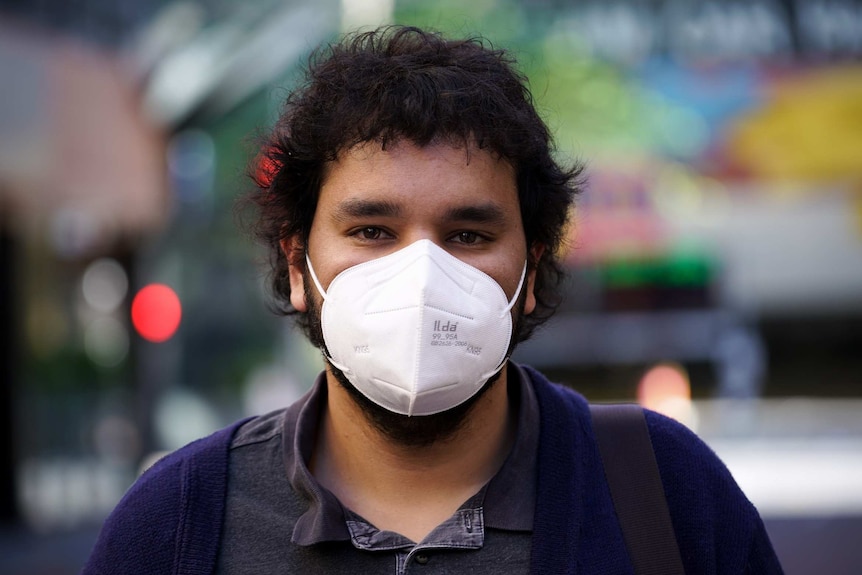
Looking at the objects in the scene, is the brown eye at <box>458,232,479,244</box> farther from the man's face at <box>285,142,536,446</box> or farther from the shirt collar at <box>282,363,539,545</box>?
the shirt collar at <box>282,363,539,545</box>

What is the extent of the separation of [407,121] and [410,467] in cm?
66

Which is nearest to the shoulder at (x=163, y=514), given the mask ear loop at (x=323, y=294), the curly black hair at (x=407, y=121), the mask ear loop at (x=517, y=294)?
the mask ear loop at (x=323, y=294)

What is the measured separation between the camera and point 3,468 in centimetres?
984

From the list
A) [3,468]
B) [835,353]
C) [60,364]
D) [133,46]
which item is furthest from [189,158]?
[835,353]

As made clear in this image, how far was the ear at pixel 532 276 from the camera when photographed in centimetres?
246

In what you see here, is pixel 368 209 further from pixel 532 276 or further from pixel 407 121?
pixel 532 276

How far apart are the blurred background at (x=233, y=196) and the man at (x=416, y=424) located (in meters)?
4.58

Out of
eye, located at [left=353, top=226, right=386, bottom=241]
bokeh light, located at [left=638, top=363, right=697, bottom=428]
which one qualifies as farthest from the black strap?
bokeh light, located at [left=638, top=363, right=697, bottom=428]

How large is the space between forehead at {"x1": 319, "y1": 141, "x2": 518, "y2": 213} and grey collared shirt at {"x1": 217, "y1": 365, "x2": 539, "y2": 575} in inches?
18.4

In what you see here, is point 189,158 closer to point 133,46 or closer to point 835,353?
point 133,46

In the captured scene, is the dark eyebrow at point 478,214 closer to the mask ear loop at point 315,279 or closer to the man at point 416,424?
the man at point 416,424

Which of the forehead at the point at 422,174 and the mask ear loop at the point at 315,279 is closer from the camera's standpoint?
the forehead at the point at 422,174

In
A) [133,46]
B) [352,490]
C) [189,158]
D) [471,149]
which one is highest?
[133,46]

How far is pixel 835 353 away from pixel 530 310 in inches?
834
